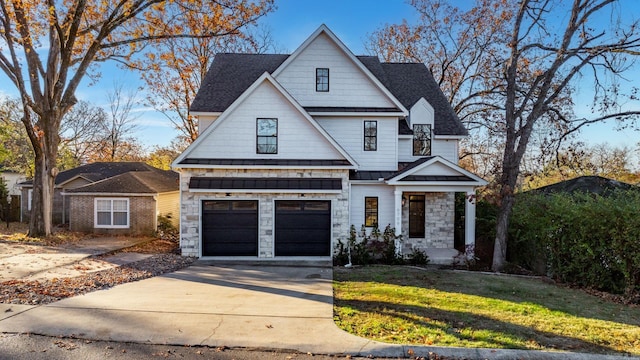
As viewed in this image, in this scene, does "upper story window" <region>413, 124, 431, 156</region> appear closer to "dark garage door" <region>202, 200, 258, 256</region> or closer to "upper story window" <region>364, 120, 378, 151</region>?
"upper story window" <region>364, 120, 378, 151</region>

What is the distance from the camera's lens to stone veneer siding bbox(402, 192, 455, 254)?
15484mm

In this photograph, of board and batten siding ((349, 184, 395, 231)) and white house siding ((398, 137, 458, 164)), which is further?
white house siding ((398, 137, 458, 164))

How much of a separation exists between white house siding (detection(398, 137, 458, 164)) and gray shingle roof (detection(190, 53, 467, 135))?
1.73 feet

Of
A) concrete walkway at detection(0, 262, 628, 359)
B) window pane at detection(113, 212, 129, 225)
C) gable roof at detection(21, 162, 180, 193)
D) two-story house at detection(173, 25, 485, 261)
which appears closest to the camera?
concrete walkway at detection(0, 262, 628, 359)

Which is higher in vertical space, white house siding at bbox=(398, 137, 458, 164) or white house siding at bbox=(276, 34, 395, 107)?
white house siding at bbox=(276, 34, 395, 107)

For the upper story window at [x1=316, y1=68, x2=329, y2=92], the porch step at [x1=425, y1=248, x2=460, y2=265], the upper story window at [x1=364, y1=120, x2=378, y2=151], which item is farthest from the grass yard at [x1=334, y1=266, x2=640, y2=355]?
the upper story window at [x1=316, y1=68, x2=329, y2=92]

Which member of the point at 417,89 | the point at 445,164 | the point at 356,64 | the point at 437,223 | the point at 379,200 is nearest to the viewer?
the point at 445,164

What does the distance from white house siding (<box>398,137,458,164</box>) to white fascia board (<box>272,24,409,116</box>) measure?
1.84m

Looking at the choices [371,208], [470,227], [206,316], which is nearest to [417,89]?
[371,208]

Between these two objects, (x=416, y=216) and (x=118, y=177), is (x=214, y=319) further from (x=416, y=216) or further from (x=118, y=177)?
(x=118, y=177)

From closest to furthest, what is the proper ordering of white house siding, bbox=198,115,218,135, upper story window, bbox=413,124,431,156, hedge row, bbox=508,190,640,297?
hedge row, bbox=508,190,640,297
white house siding, bbox=198,115,218,135
upper story window, bbox=413,124,431,156

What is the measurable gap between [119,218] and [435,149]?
1559 cm

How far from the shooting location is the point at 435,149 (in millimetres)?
16812

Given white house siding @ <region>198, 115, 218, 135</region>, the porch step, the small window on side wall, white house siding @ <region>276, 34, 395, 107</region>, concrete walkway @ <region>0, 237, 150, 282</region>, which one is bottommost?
the porch step
